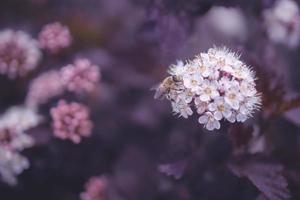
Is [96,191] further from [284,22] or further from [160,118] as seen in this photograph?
[284,22]

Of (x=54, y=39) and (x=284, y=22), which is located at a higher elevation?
(x=54, y=39)

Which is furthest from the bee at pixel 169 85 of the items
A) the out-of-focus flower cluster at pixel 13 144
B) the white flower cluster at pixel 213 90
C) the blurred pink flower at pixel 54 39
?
the blurred pink flower at pixel 54 39

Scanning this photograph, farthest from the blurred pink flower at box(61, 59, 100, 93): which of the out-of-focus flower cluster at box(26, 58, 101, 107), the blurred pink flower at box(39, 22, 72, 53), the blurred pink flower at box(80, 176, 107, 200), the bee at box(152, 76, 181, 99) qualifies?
the bee at box(152, 76, 181, 99)

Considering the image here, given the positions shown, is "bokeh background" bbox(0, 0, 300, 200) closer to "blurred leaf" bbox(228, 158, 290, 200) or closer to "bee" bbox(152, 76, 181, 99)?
"blurred leaf" bbox(228, 158, 290, 200)

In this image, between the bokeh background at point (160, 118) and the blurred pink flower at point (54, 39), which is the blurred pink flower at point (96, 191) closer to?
the bokeh background at point (160, 118)

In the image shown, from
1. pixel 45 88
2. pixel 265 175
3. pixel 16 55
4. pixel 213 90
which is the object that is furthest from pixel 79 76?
pixel 265 175

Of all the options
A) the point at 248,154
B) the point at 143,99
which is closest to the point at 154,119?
the point at 143,99
